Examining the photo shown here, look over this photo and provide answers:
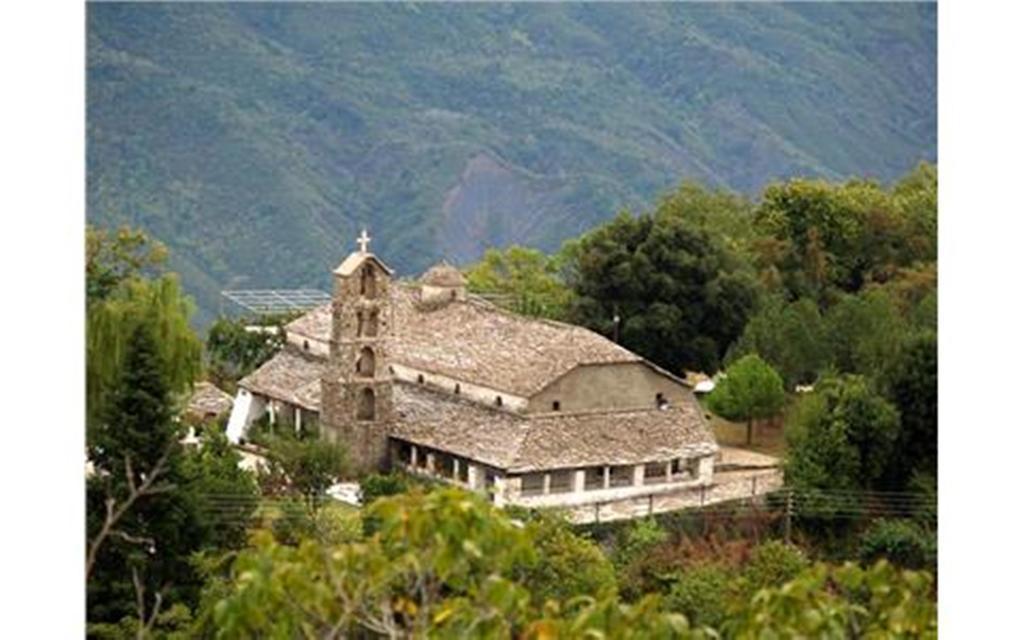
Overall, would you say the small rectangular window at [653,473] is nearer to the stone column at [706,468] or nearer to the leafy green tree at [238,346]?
the stone column at [706,468]

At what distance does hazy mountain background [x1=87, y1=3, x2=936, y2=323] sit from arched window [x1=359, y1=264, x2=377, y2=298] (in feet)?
3.59

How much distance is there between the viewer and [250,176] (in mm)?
11453

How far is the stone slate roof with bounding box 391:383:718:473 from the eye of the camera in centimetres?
859

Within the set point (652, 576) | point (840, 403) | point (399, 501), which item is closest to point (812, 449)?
point (840, 403)

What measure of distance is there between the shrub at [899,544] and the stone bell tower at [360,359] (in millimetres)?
2321

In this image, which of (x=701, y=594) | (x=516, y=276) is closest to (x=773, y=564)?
(x=701, y=594)

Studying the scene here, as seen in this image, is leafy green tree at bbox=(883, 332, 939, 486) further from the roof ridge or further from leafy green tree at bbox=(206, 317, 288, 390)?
leafy green tree at bbox=(206, 317, 288, 390)

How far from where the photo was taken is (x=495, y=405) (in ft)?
29.4

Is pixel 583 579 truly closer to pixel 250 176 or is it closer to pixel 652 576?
pixel 652 576

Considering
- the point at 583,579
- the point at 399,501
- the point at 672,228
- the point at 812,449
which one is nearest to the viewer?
the point at 399,501

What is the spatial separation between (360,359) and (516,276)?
3.27 m

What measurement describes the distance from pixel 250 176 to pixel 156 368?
4519 millimetres

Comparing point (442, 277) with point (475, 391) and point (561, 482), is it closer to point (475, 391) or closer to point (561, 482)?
point (475, 391)

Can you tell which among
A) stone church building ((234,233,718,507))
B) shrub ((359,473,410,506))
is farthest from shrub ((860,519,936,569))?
shrub ((359,473,410,506))
